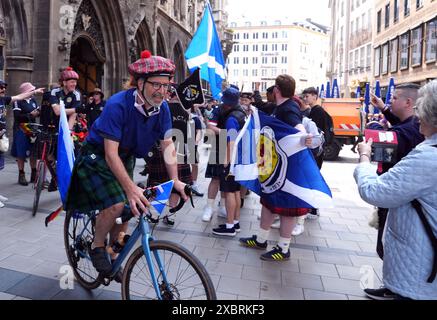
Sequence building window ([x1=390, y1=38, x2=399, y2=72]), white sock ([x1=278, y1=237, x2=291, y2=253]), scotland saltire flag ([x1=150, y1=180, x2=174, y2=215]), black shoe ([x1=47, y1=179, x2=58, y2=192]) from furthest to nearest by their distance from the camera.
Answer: building window ([x1=390, y1=38, x2=399, y2=72]), black shoe ([x1=47, y1=179, x2=58, y2=192]), white sock ([x1=278, y1=237, x2=291, y2=253]), scotland saltire flag ([x1=150, y1=180, x2=174, y2=215])

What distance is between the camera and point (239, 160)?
194 inches

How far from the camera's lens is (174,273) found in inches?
100

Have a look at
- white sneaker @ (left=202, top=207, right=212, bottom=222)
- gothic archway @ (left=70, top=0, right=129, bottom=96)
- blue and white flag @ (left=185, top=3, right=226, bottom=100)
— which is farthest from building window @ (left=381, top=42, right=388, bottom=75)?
white sneaker @ (left=202, top=207, right=212, bottom=222)

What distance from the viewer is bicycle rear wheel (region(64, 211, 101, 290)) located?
11.5 feet

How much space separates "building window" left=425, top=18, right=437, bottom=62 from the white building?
76602 mm

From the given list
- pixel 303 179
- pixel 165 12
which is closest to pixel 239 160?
pixel 303 179

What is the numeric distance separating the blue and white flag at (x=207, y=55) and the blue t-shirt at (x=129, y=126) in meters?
4.41

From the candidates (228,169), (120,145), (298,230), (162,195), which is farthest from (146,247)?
(298,230)

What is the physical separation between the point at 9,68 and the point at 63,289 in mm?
8389

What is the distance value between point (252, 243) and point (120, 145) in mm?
2412

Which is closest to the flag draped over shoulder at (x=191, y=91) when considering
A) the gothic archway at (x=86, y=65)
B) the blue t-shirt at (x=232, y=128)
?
the blue t-shirt at (x=232, y=128)

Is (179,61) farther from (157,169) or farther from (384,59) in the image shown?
(157,169)

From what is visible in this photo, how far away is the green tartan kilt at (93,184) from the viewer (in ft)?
9.87

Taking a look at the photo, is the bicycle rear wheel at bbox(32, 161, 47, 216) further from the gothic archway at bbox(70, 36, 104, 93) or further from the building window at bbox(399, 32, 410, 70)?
the building window at bbox(399, 32, 410, 70)
